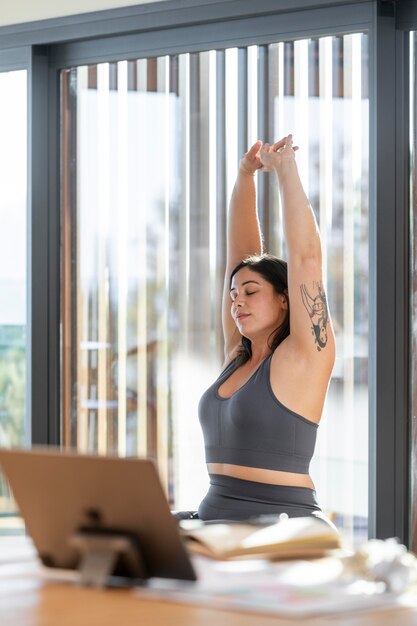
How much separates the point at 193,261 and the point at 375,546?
1965mm

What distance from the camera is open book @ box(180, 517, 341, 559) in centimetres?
173

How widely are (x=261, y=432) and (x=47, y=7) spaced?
175cm

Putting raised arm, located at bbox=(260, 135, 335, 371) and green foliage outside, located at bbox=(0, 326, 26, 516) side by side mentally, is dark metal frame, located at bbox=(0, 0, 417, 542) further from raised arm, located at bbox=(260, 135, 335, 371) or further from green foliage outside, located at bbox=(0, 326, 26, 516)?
raised arm, located at bbox=(260, 135, 335, 371)

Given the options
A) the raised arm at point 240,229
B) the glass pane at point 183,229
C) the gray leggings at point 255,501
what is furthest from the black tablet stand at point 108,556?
the glass pane at point 183,229

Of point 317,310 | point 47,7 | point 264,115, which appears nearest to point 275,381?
point 317,310

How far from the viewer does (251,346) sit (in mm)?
2992

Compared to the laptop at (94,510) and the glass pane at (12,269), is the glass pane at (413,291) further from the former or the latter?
the laptop at (94,510)

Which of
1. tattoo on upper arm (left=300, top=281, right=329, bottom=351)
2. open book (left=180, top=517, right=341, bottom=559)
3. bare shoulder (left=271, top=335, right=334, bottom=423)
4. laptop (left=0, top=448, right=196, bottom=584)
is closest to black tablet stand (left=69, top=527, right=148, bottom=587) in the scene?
laptop (left=0, top=448, right=196, bottom=584)

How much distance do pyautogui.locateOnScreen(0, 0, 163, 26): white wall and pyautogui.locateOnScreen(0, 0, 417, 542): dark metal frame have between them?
0.03 meters

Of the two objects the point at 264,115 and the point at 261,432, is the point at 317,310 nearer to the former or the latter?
the point at 261,432

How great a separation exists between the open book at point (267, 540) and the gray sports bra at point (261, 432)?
0.88m

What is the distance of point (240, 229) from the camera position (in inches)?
126

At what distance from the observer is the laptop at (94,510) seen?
1.56m

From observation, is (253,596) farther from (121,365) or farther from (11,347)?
(11,347)
